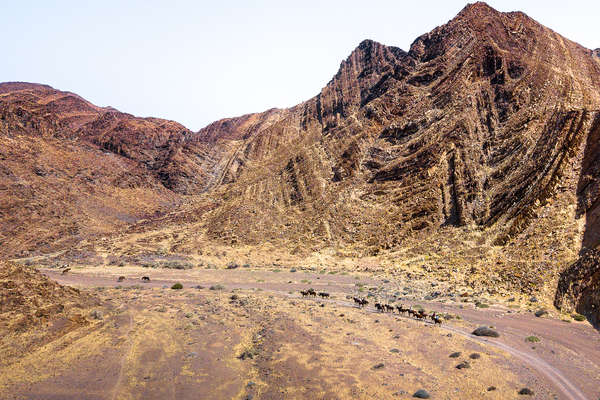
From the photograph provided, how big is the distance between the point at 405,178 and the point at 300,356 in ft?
129

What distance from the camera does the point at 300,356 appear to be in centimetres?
1911

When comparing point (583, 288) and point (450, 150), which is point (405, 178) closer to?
point (450, 150)

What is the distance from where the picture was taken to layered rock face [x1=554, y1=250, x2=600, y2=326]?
22.3m

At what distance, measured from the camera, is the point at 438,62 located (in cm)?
6594

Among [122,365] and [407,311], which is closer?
[122,365]

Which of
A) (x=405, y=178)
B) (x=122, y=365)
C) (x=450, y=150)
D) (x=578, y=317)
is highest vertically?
(x=450, y=150)

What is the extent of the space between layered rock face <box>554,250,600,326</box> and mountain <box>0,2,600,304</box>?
183 cm

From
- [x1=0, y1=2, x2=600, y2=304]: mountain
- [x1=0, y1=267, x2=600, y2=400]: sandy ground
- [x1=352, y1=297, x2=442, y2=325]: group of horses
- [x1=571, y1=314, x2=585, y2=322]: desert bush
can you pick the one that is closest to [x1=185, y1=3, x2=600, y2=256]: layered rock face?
[x1=0, y1=2, x2=600, y2=304]: mountain

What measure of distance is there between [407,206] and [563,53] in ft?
120

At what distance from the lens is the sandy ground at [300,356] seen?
1568 centimetres

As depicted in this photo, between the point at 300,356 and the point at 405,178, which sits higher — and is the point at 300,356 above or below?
below

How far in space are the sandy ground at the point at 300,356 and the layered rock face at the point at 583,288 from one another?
2.09 m

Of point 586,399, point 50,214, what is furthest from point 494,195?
point 50,214

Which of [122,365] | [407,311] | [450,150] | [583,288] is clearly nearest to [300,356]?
[122,365]
